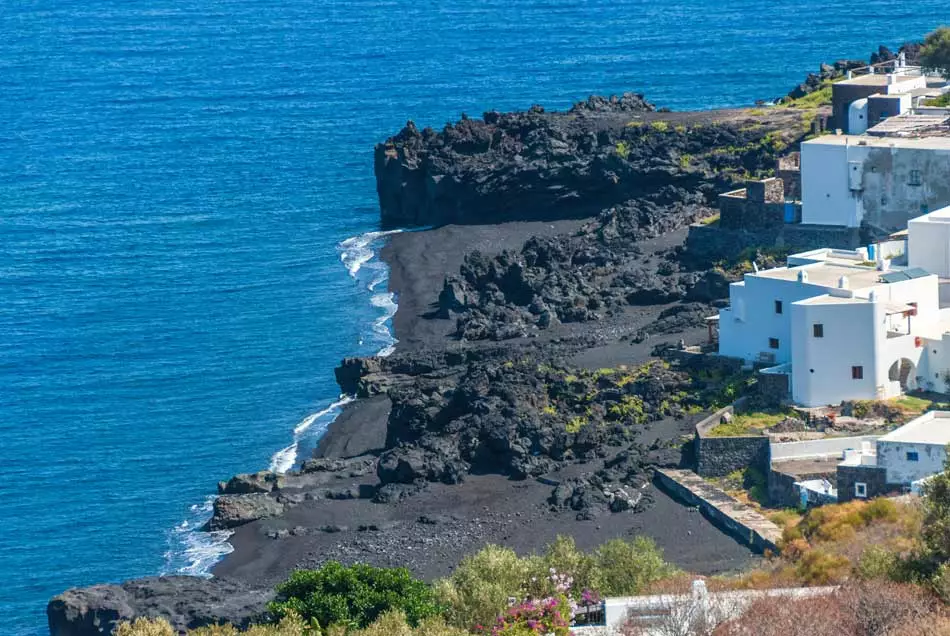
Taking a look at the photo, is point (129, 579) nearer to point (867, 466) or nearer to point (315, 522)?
point (315, 522)

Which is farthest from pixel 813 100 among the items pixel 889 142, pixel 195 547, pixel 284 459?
pixel 195 547

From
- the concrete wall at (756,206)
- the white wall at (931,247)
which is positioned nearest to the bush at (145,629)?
the white wall at (931,247)

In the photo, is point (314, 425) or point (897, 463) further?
point (314, 425)

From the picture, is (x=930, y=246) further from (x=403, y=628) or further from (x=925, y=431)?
(x=403, y=628)

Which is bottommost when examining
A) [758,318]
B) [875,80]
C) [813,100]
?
[758,318]

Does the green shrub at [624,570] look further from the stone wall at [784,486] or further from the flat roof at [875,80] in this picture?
the flat roof at [875,80]

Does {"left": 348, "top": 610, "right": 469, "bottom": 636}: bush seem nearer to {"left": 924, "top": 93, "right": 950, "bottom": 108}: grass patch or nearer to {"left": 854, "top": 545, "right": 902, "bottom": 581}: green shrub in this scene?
{"left": 854, "top": 545, "right": 902, "bottom": 581}: green shrub
